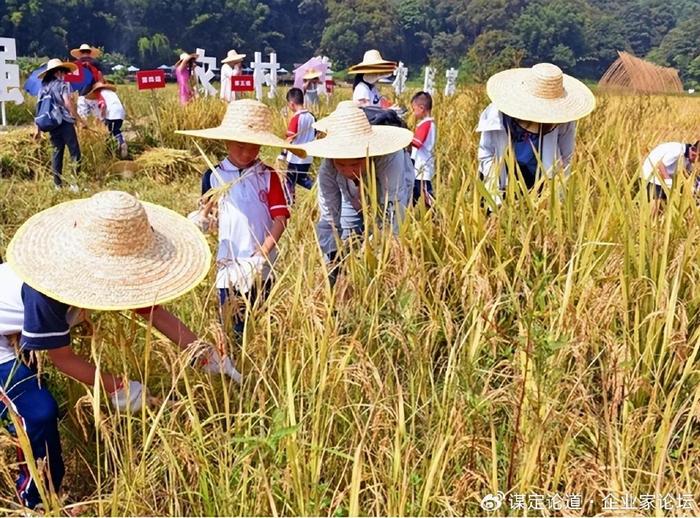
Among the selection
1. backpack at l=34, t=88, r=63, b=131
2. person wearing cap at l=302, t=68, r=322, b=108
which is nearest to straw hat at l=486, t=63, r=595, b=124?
backpack at l=34, t=88, r=63, b=131

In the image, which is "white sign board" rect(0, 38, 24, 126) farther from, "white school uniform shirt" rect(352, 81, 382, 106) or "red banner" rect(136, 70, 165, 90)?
"white school uniform shirt" rect(352, 81, 382, 106)

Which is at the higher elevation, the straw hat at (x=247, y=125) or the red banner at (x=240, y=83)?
the straw hat at (x=247, y=125)

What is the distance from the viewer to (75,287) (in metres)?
1.33

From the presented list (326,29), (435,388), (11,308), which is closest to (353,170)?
(435,388)

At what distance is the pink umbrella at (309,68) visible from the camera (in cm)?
790

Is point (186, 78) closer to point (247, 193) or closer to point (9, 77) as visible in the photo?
point (9, 77)

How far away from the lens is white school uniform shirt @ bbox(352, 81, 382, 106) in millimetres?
4832

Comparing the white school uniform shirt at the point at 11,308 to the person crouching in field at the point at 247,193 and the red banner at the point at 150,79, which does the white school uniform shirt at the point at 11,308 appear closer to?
the person crouching in field at the point at 247,193

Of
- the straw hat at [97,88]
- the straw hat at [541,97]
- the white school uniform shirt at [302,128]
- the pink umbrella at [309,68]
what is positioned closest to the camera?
the straw hat at [541,97]

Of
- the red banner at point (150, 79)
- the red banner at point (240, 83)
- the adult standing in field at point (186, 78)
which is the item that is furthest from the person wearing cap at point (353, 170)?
the adult standing in field at point (186, 78)

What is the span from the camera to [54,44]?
37531 millimetres

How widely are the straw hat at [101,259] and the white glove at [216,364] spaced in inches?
7.0

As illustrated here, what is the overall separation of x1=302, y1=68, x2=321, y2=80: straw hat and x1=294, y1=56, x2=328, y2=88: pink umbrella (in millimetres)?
26

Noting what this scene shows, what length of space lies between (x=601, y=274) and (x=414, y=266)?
481 mm
